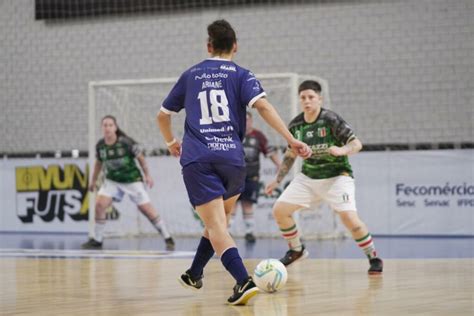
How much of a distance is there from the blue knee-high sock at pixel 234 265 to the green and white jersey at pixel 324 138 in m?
3.12

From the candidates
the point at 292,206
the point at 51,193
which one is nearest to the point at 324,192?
the point at 292,206

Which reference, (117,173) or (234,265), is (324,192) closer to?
(234,265)

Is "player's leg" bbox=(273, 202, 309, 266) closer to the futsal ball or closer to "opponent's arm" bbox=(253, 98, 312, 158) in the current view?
the futsal ball

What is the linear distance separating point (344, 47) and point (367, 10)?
0.86 metres

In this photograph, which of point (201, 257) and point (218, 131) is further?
point (201, 257)

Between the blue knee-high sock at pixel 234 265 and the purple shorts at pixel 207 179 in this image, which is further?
the purple shorts at pixel 207 179

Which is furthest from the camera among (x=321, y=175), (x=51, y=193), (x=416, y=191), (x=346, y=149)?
(x=51, y=193)

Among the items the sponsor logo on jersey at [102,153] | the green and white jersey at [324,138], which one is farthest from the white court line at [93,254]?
the green and white jersey at [324,138]

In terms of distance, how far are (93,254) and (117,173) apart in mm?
2294

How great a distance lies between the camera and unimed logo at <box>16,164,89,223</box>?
721 inches

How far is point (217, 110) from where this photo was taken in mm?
6859

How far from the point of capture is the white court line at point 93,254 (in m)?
12.2

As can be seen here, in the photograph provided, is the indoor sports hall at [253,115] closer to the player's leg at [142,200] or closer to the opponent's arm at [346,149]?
the player's leg at [142,200]

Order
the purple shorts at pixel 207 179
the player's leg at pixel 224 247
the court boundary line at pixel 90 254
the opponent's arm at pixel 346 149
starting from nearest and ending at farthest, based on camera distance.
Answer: the player's leg at pixel 224 247 < the purple shorts at pixel 207 179 < the opponent's arm at pixel 346 149 < the court boundary line at pixel 90 254
